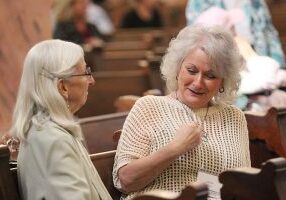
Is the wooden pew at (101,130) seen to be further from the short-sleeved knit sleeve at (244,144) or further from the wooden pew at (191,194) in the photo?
the wooden pew at (191,194)

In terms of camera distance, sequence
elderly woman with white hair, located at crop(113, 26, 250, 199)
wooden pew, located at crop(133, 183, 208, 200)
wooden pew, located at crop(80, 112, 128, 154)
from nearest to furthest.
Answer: wooden pew, located at crop(133, 183, 208, 200) < elderly woman with white hair, located at crop(113, 26, 250, 199) < wooden pew, located at crop(80, 112, 128, 154)

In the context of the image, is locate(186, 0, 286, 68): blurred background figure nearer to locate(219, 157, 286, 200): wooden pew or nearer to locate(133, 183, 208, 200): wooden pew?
locate(219, 157, 286, 200): wooden pew

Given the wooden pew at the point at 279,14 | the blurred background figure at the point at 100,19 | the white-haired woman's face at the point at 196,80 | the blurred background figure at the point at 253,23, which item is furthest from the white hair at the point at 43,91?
the blurred background figure at the point at 100,19

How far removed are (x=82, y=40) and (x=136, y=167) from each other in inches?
238

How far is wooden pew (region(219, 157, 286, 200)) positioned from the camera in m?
2.67

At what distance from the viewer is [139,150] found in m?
3.09

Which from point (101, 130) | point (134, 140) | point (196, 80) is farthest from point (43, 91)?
point (101, 130)

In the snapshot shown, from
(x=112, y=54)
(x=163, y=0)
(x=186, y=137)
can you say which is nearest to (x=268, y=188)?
(x=186, y=137)

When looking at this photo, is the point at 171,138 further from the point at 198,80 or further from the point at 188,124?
the point at 198,80

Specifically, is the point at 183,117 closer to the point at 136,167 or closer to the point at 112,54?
the point at 136,167

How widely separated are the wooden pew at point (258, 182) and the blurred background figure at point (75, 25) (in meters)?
5.68

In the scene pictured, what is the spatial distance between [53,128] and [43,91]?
14 cm

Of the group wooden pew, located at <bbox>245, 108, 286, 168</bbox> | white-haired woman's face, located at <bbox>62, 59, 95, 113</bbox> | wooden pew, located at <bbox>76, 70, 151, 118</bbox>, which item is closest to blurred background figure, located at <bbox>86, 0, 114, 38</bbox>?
wooden pew, located at <bbox>76, 70, 151, 118</bbox>

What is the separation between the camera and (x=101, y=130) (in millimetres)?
4555
